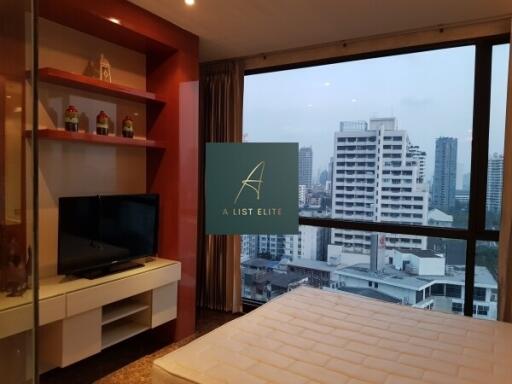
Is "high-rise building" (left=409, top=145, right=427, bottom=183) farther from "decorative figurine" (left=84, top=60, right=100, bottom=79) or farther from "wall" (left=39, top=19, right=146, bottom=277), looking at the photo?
"decorative figurine" (left=84, top=60, right=100, bottom=79)

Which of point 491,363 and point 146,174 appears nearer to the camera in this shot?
point 491,363

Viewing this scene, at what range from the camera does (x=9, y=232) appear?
141 centimetres

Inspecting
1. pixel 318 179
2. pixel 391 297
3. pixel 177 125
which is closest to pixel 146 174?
pixel 177 125

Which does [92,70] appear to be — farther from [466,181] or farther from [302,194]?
[466,181]

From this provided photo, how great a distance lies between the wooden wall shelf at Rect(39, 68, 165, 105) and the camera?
7.65 feet

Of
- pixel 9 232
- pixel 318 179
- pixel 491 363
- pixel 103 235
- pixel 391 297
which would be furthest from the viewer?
pixel 318 179

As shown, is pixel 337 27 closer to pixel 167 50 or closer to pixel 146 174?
pixel 167 50

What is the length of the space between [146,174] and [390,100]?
2.32 metres

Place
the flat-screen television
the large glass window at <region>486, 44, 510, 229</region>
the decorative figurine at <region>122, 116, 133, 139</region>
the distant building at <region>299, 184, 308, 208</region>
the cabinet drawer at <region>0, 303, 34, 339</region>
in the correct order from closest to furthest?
1. the cabinet drawer at <region>0, 303, 34, 339</region>
2. the flat-screen television
3. the large glass window at <region>486, 44, 510, 229</region>
4. the decorative figurine at <region>122, 116, 133, 139</region>
5. the distant building at <region>299, 184, 308, 208</region>

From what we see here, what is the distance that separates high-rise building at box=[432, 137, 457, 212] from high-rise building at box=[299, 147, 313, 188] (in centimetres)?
114

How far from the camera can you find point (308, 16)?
276 centimetres

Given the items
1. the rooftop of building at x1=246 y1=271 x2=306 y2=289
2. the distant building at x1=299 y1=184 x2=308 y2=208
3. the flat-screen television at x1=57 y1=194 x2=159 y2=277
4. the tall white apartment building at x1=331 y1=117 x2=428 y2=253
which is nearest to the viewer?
the flat-screen television at x1=57 y1=194 x2=159 y2=277

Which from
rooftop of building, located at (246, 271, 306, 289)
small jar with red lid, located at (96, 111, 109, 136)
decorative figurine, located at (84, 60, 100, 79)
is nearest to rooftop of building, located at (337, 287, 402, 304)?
rooftop of building, located at (246, 271, 306, 289)

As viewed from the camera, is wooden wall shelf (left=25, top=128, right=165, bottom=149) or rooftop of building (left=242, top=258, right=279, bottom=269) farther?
rooftop of building (left=242, top=258, right=279, bottom=269)
